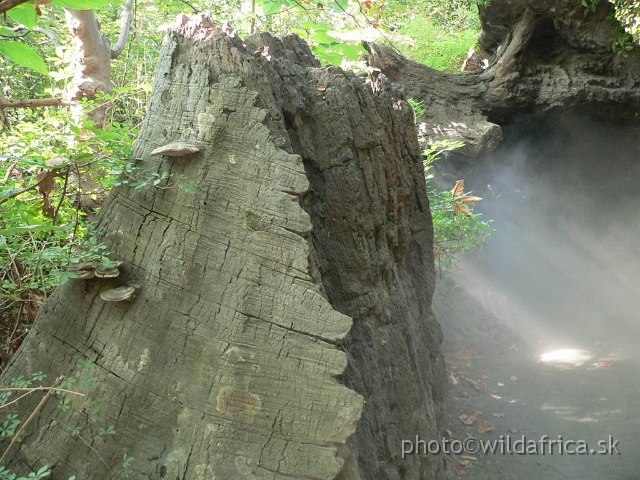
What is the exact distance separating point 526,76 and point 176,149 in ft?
20.0

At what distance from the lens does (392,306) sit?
2984 millimetres

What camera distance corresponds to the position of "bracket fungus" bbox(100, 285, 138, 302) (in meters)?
1.76

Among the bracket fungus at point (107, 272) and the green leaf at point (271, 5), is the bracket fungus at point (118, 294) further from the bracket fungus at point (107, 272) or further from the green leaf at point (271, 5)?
the green leaf at point (271, 5)

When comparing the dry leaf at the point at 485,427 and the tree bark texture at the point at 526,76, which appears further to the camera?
the tree bark texture at the point at 526,76

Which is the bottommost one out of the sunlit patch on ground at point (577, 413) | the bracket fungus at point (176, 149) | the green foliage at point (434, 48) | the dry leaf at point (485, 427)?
the dry leaf at point (485, 427)

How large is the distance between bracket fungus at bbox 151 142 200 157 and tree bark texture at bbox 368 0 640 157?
4673mm

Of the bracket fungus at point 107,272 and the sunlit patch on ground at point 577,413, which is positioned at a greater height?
the bracket fungus at point 107,272

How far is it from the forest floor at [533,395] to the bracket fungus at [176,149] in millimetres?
3021

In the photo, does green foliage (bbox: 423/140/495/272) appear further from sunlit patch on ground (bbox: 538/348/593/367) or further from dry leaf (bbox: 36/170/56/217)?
dry leaf (bbox: 36/170/56/217)

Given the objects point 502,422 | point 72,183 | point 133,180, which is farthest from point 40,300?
point 502,422

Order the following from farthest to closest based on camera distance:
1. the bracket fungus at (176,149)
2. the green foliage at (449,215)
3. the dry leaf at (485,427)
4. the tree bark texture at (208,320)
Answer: the green foliage at (449,215)
the dry leaf at (485,427)
the bracket fungus at (176,149)
the tree bark texture at (208,320)

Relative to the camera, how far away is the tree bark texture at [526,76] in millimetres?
6156

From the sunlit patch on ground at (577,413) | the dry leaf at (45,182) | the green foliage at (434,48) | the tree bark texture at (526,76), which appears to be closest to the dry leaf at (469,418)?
the sunlit patch on ground at (577,413)

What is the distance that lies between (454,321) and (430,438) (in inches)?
164
